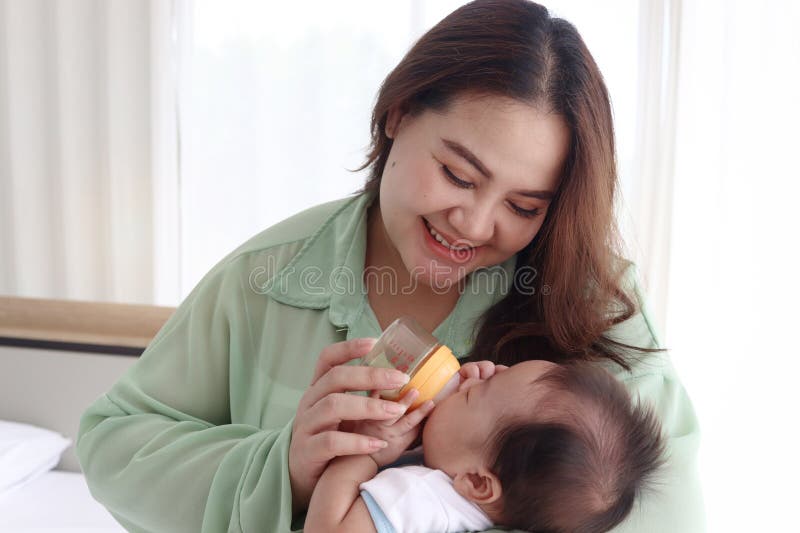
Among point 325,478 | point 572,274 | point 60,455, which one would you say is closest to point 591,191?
point 572,274

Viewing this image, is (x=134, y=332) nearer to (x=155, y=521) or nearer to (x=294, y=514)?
(x=155, y=521)

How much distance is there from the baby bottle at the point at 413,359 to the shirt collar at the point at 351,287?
0.26m

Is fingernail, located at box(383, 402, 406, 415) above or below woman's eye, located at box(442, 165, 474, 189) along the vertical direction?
below

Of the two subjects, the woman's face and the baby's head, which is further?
the woman's face

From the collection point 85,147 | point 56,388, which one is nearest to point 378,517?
point 56,388

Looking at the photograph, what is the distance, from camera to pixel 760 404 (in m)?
2.85

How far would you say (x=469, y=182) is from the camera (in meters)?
1.28

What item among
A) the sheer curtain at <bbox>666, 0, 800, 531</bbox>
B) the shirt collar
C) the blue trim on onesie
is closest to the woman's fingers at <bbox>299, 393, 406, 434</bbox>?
the blue trim on onesie

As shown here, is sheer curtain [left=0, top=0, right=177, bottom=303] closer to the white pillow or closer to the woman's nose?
the white pillow

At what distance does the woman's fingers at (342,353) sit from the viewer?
1.11 meters

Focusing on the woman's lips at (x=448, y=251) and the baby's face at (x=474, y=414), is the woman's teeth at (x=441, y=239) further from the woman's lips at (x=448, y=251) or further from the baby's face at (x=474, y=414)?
the baby's face at (x=474, y=414)

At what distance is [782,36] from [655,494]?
2.12 metres

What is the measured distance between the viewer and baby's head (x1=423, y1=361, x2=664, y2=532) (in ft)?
3.62

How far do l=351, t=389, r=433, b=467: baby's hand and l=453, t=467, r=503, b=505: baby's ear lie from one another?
0.09 meters
